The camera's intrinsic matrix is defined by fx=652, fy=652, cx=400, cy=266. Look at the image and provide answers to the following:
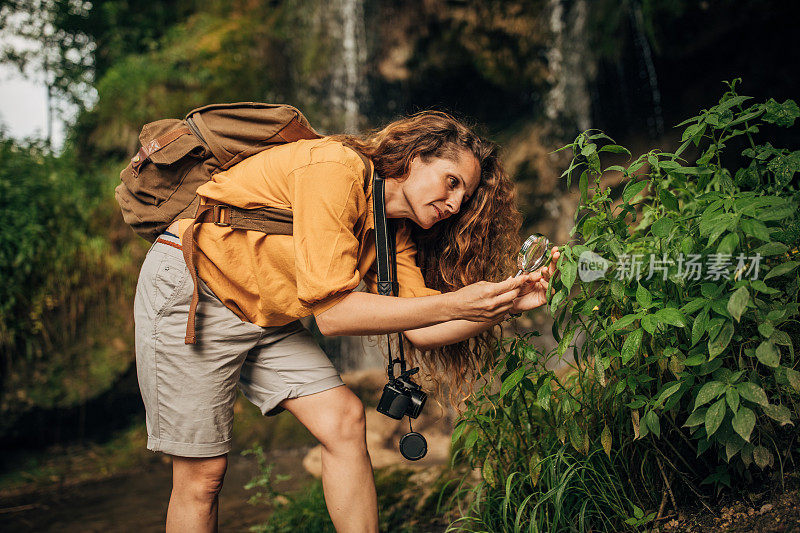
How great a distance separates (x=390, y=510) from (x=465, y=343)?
3.42 ft

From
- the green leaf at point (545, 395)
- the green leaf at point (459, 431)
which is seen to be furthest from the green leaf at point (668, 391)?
the green leaf at point (459, 431)

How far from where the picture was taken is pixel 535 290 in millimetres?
2135

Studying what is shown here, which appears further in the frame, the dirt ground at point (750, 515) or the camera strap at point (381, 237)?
the camera strap at point (381, 237)

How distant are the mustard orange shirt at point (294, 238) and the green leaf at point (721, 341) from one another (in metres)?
0.97

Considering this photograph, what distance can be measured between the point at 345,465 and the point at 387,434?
2445 millimetres

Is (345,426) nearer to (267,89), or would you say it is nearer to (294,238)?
(294,238)

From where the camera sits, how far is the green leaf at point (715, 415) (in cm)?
164

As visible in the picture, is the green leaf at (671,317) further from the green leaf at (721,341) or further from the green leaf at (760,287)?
the green leaf at (760,287)

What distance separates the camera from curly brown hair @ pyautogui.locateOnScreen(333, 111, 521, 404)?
225 centimetres

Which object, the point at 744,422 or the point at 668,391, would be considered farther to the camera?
the point at 668,391

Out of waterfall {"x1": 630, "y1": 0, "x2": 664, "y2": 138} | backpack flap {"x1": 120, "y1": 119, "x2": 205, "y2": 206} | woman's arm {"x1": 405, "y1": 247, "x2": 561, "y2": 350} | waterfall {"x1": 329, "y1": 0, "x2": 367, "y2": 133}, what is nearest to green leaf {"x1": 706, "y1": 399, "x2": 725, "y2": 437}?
woman's arm {"x1": 405, "y1": 247, "x2": 561, "y2": 350}

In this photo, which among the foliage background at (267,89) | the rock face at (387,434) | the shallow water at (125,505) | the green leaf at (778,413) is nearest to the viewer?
the green leaf at (778,413)

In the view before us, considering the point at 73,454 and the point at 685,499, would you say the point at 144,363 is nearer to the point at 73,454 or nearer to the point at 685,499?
the point at 685,499

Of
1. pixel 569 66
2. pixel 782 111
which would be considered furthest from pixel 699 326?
pixel 569 66
